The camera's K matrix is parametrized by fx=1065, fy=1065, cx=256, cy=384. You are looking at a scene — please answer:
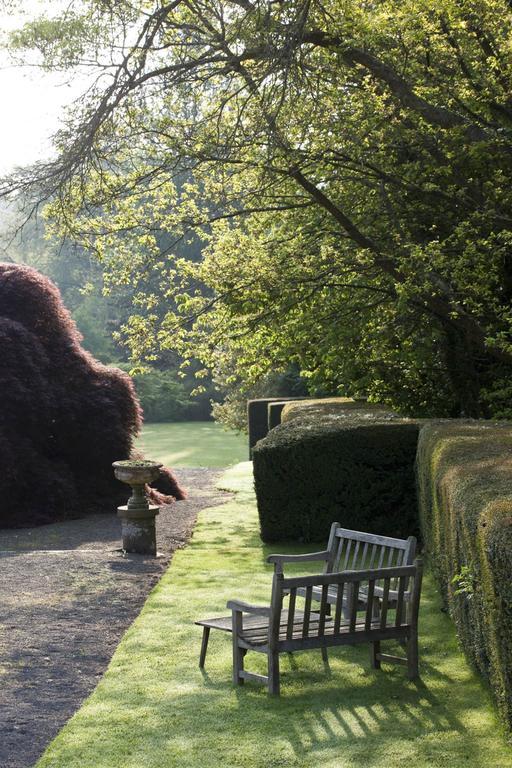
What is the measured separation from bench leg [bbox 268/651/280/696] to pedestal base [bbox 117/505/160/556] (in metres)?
6.49

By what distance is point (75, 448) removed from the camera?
1944 cm

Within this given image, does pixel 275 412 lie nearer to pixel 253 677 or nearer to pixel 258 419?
pixel 258 419

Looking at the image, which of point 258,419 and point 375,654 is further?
point 258,419

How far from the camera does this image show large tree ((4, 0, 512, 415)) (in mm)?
10891

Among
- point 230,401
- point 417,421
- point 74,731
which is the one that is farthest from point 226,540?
point 230,401

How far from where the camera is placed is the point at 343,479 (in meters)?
14.6

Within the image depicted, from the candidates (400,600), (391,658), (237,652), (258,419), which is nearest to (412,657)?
(391,658)

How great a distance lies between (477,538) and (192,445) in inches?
1452

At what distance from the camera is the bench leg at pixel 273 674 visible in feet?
24.1

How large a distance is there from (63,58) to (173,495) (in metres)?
11.4

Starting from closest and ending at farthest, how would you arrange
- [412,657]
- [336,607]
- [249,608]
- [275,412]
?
[336,607] < [249,608] < [412,657] < [275,412]

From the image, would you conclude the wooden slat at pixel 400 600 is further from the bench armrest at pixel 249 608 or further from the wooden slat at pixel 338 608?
the bench armrest at pixel 249 608

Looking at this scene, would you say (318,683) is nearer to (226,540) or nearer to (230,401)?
(226,540)

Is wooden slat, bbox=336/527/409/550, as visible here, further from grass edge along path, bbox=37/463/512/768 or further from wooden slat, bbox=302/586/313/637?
wooden slat, bbox=302/586/313/637
